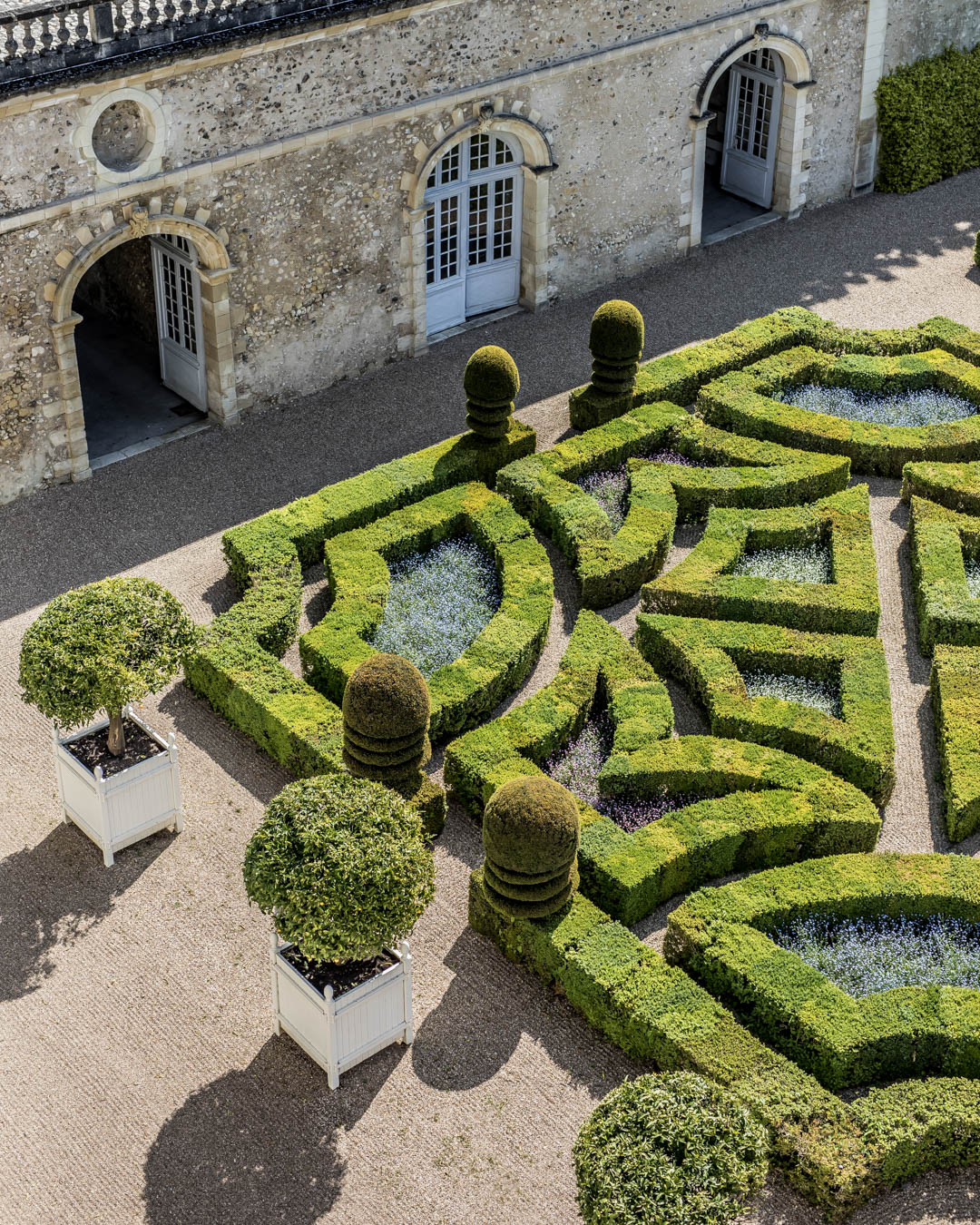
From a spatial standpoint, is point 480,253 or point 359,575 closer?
point 359,575

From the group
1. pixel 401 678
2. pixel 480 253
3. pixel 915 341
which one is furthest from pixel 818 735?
pixel 480 253

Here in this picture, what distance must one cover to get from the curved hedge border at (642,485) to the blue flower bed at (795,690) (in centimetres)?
195

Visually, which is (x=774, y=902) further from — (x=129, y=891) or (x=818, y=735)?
(x=129, y=891)

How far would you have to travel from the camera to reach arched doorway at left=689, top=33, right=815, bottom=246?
24047 mm

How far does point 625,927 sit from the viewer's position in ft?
42.6

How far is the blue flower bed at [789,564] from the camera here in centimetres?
1703

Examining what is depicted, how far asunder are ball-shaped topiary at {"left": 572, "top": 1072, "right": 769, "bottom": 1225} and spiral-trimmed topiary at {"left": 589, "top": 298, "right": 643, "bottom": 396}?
10.6 metres

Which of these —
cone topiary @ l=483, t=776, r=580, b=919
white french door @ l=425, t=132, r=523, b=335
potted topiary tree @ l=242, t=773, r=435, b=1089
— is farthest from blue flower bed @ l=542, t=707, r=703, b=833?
white french door @ l=425, t=132, r=523, b=335

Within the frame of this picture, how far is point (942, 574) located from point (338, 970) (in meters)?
8.00

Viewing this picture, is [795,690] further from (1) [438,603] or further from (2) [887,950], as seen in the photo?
(1) [438,603]

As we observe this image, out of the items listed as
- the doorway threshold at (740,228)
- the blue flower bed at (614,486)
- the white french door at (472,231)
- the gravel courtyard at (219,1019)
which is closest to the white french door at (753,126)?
the doorway threshold at (740,228)

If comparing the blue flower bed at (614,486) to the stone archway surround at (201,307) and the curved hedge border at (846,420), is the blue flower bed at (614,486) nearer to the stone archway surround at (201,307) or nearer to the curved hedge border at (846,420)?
the curved hedge border at (846,420)

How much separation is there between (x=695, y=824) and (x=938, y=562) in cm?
498

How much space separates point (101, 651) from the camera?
1332 cm
